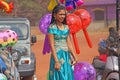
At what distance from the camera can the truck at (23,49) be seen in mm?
7980

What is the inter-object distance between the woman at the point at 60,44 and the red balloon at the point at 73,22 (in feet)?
1.13

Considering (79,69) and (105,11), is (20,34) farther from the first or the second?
(105,11)

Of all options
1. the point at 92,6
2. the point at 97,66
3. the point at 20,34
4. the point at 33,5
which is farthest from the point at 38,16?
the point at 97,66

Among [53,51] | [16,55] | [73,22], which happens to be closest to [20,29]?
[16,55]

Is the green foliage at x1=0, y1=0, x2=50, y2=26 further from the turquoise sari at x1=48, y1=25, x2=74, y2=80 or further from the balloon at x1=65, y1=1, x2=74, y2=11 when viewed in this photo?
the turquoise sari at x1=48, y1=25, x2=74, y2=80

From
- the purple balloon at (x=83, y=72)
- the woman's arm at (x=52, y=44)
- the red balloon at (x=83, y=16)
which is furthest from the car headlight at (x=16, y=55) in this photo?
the woman's arm at (x=52, y=44)

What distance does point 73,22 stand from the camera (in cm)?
608

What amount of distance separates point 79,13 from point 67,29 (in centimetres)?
70

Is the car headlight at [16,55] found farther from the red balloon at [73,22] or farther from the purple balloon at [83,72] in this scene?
the red balloon at [73,22]

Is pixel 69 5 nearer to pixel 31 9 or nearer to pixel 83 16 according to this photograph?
pixel 83 16

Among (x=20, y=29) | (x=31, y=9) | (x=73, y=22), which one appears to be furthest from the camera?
(x=31, y=9)

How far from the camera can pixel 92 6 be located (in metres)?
30.2

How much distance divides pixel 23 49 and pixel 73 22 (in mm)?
2747

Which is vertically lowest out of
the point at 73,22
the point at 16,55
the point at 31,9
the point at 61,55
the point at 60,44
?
the point at 16,55
